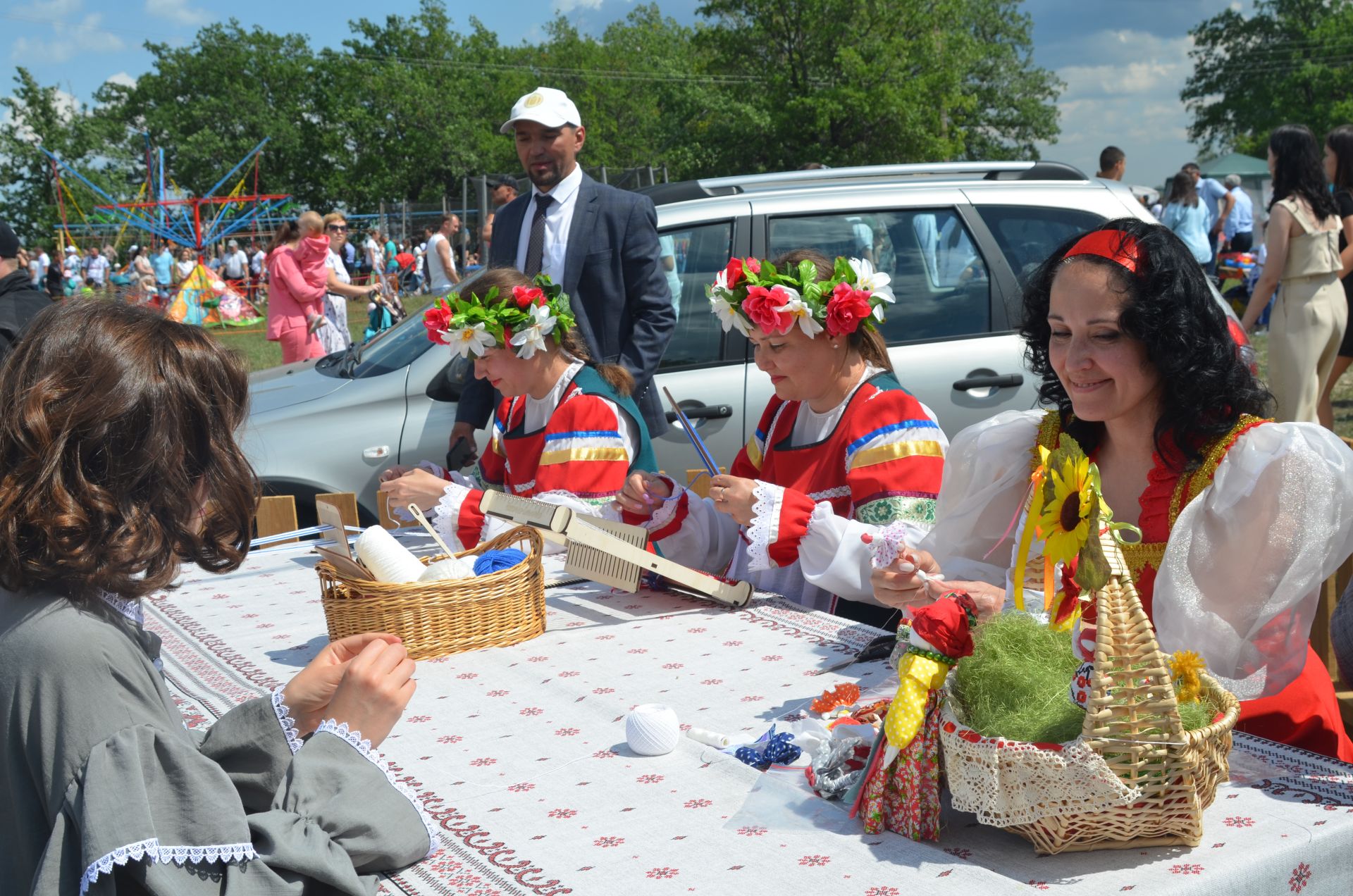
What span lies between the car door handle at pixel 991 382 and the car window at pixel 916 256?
0.72 feet

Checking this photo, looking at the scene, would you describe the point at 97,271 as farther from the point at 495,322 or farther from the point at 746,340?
the point at 495,322

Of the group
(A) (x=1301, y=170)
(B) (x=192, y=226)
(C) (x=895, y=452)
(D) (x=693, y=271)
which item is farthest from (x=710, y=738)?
(B) (x=192, y=226)

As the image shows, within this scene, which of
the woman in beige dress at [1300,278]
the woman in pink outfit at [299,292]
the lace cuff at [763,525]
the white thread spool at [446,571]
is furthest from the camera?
the woman in pink outfit at [299,292]

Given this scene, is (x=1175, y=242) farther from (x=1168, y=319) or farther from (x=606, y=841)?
(x=606, y=841)

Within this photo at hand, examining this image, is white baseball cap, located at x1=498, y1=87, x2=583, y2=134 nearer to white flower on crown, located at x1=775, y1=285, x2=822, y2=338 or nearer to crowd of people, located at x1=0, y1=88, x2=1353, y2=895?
crowd of people, located at x1=0, y1=88, x2=1353, y2=895

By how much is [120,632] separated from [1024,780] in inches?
40.7

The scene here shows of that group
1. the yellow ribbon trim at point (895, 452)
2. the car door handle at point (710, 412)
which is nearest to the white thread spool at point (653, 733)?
the yellow ribbon trim at point (895, 452)

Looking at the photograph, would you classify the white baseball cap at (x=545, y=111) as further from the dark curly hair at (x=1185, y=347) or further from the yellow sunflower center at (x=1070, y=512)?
the yellow sunflower center at (x=1070, y=512)

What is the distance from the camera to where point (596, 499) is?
10.9 feet

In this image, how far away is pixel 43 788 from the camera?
3.90ft

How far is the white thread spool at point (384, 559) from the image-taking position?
2.43 meters

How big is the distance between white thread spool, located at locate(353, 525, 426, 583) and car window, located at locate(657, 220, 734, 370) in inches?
96.6

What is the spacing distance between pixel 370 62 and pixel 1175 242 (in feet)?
196

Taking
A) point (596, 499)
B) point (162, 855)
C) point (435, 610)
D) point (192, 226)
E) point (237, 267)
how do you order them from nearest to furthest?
point (162, 855) → point (435, 610) → point (596, 499) → point (237, 267) → point (192, 226)
